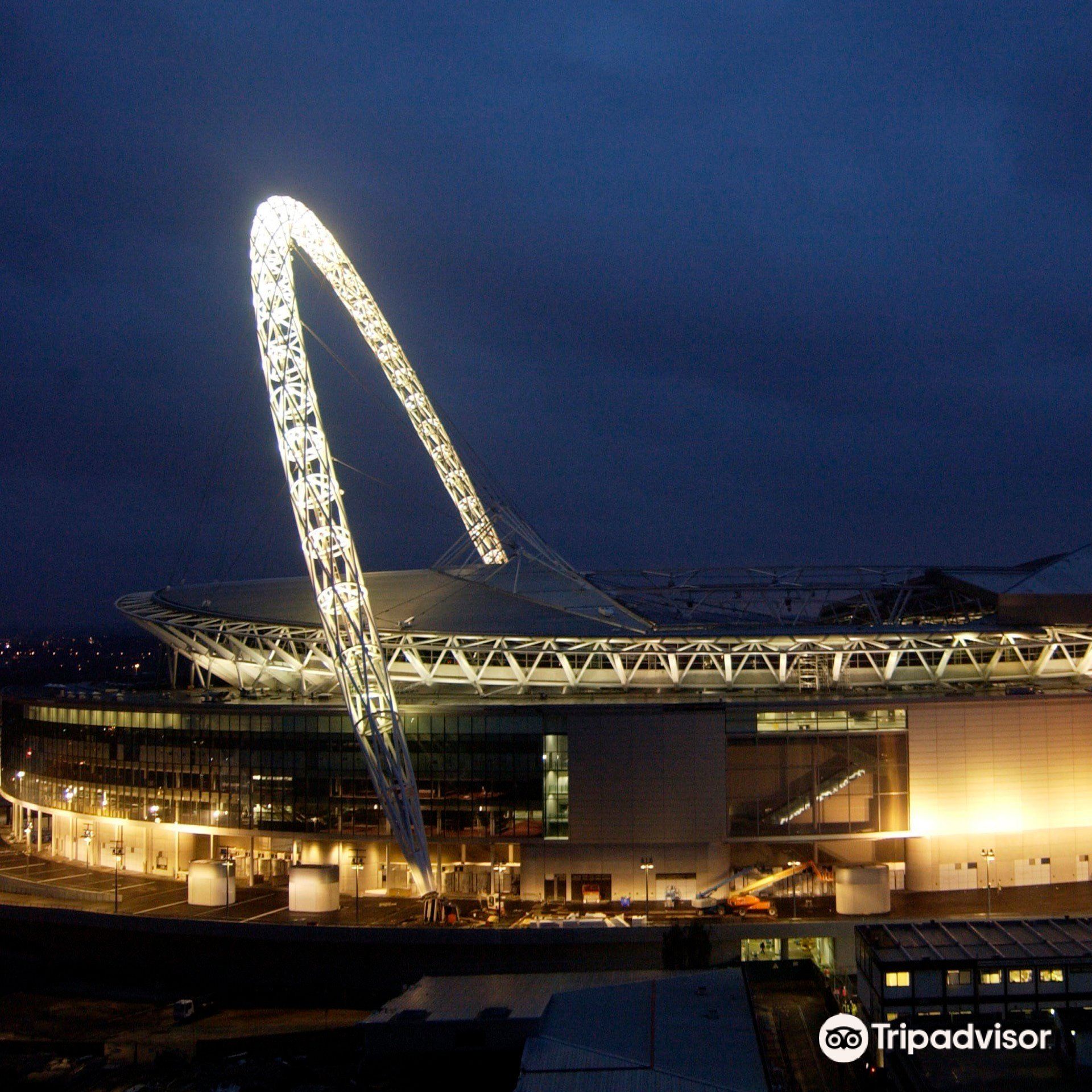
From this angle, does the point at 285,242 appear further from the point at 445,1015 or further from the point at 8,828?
the point at 8,828

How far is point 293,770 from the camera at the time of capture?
185 ft

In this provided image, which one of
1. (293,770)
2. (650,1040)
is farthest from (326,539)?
(650,1040)

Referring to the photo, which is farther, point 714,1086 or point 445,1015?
point 445,1015

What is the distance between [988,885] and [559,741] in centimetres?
2129

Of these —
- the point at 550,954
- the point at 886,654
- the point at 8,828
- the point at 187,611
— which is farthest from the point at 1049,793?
the point at 8,828

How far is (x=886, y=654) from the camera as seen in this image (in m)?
61.5

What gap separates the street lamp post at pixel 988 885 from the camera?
50094 millimetres

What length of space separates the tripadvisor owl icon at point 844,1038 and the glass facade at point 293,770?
68.1ft

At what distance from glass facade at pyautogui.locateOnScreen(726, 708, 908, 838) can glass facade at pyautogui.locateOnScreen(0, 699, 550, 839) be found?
930 centimetres

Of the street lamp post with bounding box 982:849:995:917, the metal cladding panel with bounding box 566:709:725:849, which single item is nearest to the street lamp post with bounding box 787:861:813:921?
the metal cladding panel with bounding box 566:709:725:849

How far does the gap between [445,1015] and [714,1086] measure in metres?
11.6

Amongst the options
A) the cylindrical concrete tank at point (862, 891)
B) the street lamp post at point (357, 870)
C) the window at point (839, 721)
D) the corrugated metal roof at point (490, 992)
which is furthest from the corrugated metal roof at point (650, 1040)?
the street lamp post at point (357, 870)

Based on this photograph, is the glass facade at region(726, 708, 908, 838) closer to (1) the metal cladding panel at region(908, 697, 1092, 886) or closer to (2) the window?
(2) the window

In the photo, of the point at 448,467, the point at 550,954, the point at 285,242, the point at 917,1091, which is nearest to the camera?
the point at 917,1091
